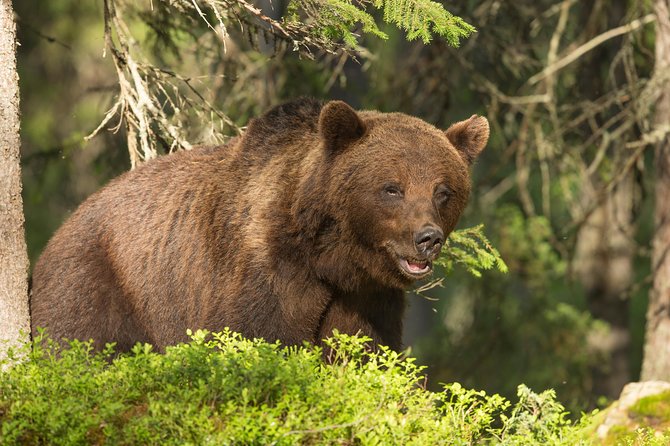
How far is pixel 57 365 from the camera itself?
5.02 m

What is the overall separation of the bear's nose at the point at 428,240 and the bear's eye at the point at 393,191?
0.37m

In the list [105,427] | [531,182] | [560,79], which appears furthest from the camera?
[531,182]

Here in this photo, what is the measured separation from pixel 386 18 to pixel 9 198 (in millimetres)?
2627

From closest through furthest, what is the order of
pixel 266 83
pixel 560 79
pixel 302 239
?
1. pixel 302 239
2. pixel 266 83
3. pixel 560 79

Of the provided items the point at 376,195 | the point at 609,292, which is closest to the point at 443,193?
the point at 376,195

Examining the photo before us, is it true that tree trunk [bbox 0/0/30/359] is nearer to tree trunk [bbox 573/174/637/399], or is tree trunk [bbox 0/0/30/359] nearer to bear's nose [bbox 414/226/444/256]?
bear's nose [bbox 414/226/444/256]

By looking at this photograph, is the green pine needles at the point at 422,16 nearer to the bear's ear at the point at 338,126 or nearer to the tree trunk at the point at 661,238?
the bear's ear at the point at 338,126

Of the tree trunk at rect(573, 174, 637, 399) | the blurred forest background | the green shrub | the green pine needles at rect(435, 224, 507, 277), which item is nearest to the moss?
the green pine needles at rect(435, 224, 507, 277)

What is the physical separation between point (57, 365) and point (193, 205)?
2306 mm

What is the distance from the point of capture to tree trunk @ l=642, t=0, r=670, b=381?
956cm

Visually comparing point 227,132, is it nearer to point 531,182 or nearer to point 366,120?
point 366,120

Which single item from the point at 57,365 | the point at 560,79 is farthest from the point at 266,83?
the point at 57,365

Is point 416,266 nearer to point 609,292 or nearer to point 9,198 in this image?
point 9,198

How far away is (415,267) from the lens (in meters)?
6.34
